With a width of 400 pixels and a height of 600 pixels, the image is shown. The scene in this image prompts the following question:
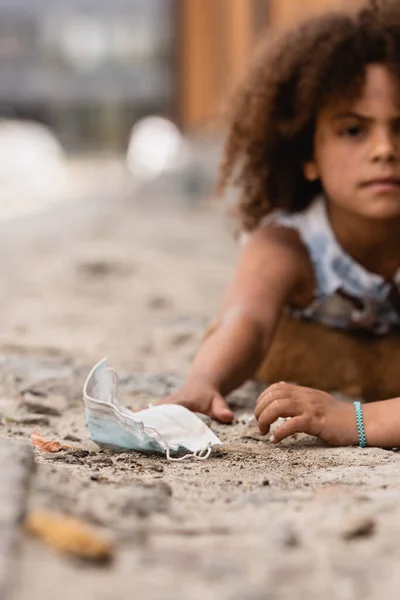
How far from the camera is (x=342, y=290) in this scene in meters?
2.24

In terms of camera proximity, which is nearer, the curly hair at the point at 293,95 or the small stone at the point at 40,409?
the small stone at the point at 40,409

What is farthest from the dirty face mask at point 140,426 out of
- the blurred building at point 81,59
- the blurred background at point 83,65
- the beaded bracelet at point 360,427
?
the blurred building at point 81,59

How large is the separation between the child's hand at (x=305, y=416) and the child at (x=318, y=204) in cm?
20

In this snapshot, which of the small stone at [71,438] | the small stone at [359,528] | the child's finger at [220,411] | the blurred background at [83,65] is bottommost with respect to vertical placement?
the blurred background at [83,65]

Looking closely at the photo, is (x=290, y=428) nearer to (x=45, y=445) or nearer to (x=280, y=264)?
(x=45, y=445)

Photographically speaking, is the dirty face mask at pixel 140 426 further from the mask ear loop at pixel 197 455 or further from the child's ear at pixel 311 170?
the child's ear at pixel 311 170

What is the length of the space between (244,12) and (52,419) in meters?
9.43

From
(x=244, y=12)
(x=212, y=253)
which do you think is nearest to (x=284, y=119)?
(x=212, y=253)

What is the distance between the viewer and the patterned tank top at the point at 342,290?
2.24 metres

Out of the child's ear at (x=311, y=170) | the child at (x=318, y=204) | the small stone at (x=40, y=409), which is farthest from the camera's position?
the child's ear at (x=311, y=170)

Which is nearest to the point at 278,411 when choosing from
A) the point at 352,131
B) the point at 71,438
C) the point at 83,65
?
the point at 71,438

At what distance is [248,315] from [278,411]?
1.41ft

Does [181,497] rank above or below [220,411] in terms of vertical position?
above

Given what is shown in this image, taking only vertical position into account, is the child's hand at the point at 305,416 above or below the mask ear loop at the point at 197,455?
above
